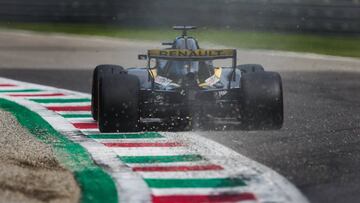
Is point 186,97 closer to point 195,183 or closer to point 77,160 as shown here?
point 77,160

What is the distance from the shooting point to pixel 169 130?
10.3 meters

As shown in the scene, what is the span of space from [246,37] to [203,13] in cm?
159

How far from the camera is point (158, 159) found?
8.69 meters

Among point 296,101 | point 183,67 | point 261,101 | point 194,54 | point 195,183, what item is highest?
point 194,54

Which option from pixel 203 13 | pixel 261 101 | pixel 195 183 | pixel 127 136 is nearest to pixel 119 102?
pixel 127 136

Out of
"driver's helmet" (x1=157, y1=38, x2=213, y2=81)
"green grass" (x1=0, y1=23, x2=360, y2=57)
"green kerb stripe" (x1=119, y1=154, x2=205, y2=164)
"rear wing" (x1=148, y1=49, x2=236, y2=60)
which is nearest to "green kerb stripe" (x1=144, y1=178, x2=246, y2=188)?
"green kerb stripe" (x1=119, y1=154, x2=205, y2=164)

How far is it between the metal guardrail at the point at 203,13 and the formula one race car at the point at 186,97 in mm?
13788

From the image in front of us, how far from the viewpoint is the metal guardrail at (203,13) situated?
2420 centimetres

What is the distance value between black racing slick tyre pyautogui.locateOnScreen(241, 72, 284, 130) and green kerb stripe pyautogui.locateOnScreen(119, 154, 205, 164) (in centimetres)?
140

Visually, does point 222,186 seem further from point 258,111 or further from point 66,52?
point 66,52

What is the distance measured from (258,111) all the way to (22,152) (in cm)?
254

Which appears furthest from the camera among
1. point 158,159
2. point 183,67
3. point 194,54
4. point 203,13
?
point 203,13

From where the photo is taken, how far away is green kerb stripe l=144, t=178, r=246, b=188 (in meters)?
7.36

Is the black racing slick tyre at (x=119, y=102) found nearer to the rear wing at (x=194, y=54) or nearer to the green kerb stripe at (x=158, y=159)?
the rear wing at (x=194, y=54)
